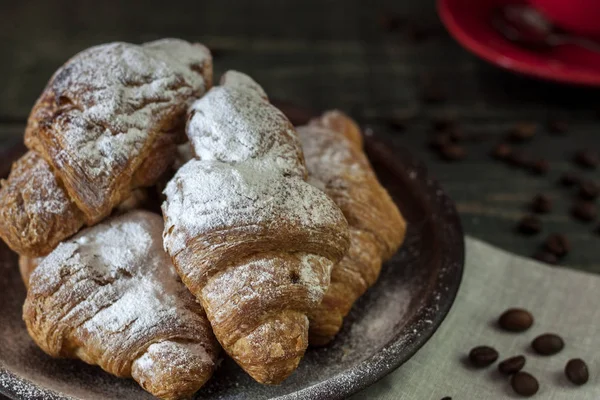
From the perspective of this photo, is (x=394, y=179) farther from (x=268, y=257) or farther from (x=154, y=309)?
(x=154, y=309)

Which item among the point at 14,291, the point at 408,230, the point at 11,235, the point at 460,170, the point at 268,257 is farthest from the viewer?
the point at 460,170

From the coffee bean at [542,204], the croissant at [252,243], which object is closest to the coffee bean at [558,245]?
the coffee bean at [542,204]

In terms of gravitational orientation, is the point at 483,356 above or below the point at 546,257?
above

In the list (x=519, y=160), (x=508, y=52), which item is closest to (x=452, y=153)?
(x=519, y=160)

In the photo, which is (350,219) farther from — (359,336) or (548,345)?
(548,345)

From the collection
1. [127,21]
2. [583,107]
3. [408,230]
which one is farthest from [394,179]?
[127,21]
